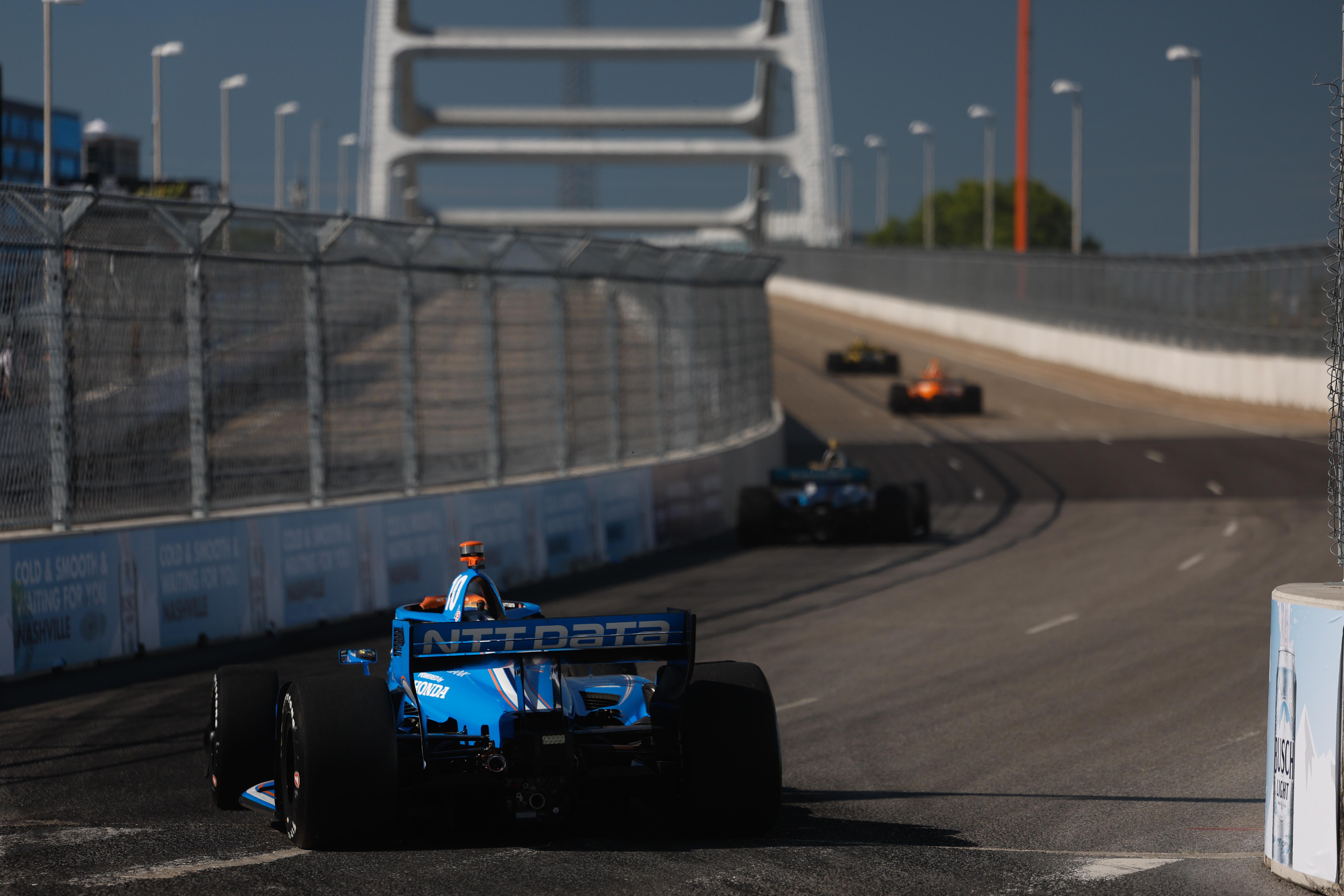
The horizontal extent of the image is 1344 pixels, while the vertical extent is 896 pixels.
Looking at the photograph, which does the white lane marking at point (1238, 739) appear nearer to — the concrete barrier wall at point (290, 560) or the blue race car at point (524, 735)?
the blue race car at point (524, 735)

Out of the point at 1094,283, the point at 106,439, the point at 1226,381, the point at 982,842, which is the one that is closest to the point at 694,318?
the point at 106,439

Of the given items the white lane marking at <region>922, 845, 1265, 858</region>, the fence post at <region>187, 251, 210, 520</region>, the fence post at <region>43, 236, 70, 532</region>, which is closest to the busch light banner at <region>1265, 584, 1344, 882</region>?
the white lane marking at <region>922, 845, 1265, 858</region>

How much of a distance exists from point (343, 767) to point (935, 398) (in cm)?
3872

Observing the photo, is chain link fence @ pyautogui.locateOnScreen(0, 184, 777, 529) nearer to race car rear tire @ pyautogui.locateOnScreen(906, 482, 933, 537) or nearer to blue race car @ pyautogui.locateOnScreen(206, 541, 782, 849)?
race car rear tire @ pyautogui.locateOnScreen(906, 482, 933, 537)

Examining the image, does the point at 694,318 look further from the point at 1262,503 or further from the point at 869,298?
the point at 869,298

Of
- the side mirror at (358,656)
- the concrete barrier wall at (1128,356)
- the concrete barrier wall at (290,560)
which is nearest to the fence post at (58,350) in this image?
the concrete barrier wall at (290,560)

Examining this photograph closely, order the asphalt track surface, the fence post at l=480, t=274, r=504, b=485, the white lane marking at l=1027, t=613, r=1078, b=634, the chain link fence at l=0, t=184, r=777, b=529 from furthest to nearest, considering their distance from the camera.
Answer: the fence post at l=480, t=274, r=504, b=485 < the white lane marking at l=1027, t=613, r=1078, b=634 < the chain link fence at l=0, t=184, r=777, b=529 < the asphalt track surface

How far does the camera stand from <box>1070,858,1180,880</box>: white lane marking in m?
6.79

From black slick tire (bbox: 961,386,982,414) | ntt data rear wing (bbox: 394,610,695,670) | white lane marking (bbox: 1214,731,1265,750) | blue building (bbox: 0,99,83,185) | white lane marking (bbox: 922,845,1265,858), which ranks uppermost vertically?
blue building (bbox: 0,99,83,185)

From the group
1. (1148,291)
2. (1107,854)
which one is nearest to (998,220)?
(1148,291)

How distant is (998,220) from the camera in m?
182

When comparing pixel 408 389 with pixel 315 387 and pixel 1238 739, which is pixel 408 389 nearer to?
pixel 315 387

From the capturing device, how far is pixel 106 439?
515 inches

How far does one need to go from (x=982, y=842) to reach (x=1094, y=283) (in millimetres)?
56671
